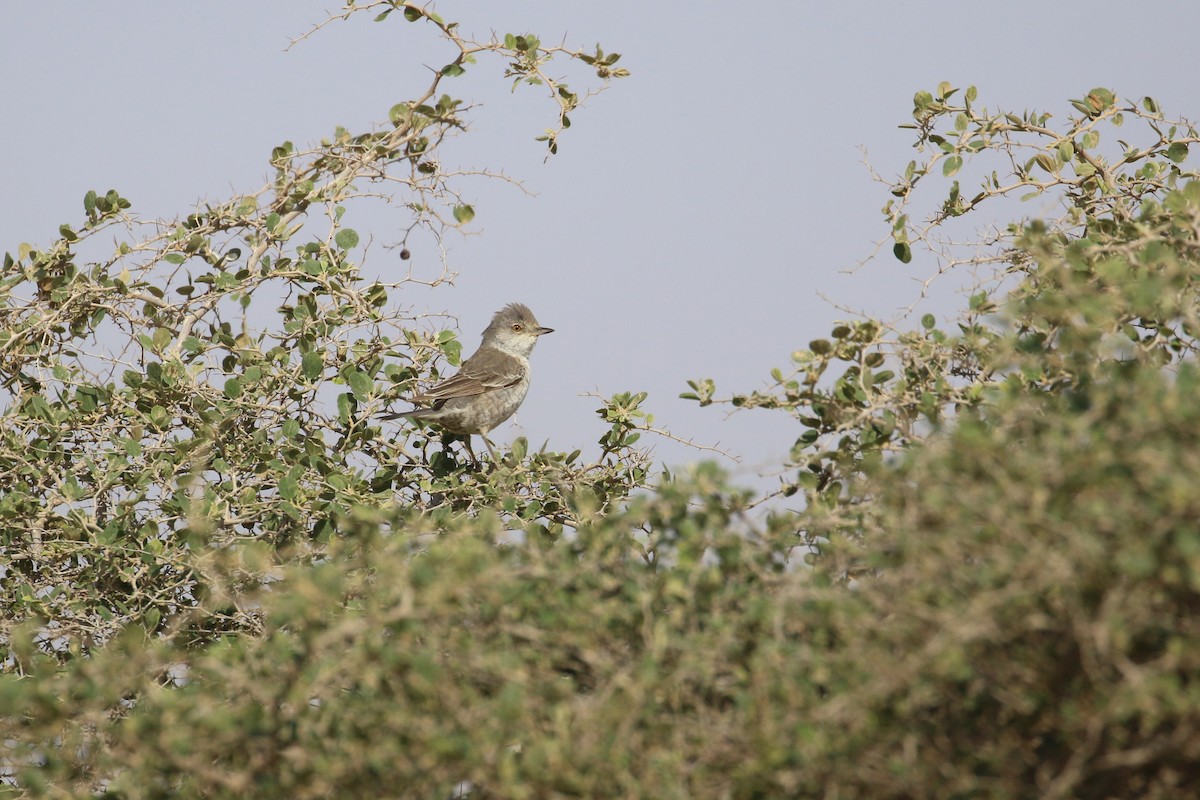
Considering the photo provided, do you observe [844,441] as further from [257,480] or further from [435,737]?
[257,480]

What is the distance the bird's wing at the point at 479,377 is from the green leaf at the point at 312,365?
871mm

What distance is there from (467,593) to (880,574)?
1.33 meters

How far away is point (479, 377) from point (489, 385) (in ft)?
0.44

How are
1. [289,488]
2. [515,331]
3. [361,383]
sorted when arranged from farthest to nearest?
[515,331], [361,383], [289,488]

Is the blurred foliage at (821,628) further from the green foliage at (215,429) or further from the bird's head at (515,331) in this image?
the bird's head at (515,331)

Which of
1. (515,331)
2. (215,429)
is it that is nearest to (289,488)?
(215,429)

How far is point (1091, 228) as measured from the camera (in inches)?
209

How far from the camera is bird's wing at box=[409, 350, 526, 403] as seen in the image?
8.09 m

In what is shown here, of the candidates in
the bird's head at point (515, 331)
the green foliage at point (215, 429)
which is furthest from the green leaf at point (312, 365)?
the bird's head at point (515, 331)

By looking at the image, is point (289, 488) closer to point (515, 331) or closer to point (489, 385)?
point (489, 385)

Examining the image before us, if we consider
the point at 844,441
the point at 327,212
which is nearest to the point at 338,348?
the point at 327,212

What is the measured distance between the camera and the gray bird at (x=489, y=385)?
324 inches

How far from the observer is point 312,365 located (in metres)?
6.36

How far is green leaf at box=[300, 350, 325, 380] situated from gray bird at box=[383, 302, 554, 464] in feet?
2.07
